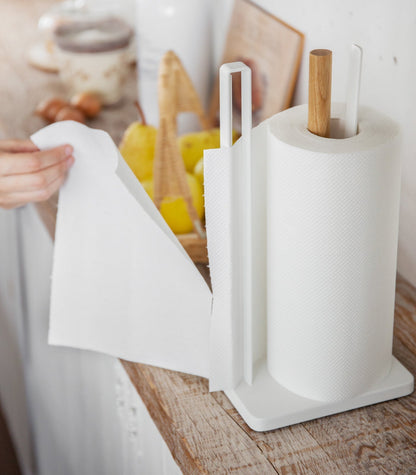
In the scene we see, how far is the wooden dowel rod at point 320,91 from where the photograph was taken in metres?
0.62

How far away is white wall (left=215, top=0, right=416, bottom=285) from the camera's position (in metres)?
0.84

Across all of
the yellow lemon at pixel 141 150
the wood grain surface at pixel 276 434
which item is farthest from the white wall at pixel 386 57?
the yellow lemon at pixel 141 150

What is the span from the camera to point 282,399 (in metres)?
0.73

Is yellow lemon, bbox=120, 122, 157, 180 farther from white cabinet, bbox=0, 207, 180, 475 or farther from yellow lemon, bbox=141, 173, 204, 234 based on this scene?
white cabinet, bbox=0, 207, 180, 475

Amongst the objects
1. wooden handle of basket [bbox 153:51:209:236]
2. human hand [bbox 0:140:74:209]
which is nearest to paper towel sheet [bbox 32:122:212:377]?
human hand [bbox 0:140:74:209]

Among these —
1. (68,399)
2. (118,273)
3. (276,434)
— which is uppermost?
(118,273)

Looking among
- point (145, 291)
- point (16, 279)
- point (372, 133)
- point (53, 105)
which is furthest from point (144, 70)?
point (372, 133)

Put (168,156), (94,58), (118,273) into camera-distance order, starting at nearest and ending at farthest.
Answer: (118,273) → (168,156) → (94,58)

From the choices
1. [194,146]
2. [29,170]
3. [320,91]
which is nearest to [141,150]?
[194,146]

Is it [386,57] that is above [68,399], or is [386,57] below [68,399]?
above

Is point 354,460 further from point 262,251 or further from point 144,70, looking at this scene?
point 144,70

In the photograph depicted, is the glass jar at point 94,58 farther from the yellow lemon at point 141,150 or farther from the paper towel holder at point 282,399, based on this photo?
the paper towel holder at point 282,399

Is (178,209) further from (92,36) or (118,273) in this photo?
(92,36)

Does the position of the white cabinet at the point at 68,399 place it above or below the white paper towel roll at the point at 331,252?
below
